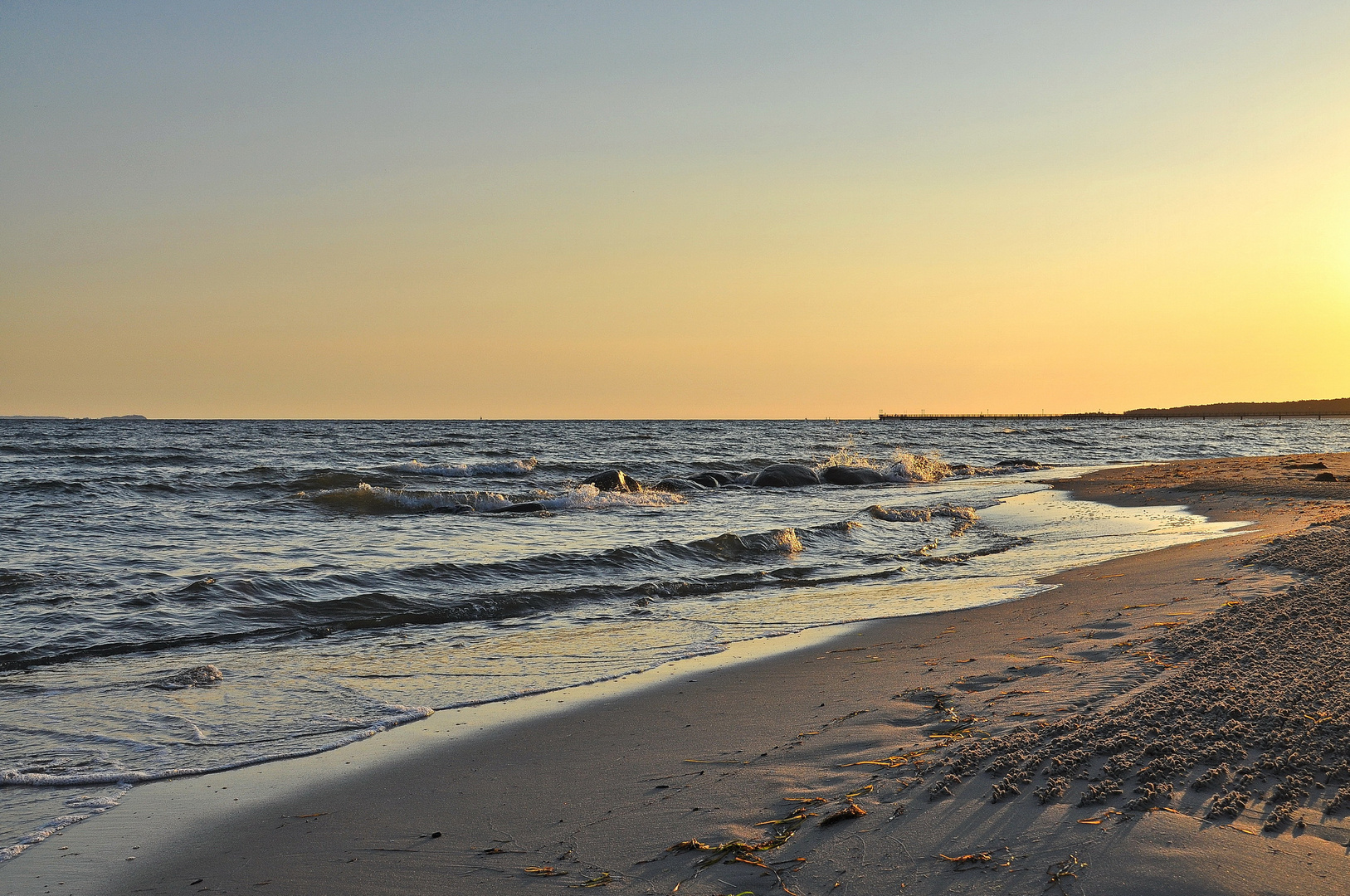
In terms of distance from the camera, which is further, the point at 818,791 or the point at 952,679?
the point at 952,679

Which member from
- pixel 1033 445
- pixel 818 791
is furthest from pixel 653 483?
pixel 1033 445

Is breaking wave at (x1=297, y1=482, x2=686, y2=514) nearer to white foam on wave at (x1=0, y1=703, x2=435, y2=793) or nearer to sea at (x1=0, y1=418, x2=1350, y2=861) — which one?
sea at (x1=0, y1=418, x2=1350, y2=861)

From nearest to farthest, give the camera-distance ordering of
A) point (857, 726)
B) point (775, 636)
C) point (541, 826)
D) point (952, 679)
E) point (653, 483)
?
point (541, 826) < point (857, 726) < point (952, 679) < point (775, 636) < point (653, 483)

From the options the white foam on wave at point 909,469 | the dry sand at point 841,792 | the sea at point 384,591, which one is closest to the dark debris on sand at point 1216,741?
the dry sand at point 841,792

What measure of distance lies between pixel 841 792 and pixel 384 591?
6.54m

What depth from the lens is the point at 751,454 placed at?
43.9 m

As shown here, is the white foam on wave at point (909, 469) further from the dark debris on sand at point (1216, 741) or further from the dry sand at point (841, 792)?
the dark debris on sand at point (1216, 741)

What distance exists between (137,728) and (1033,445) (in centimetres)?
5410

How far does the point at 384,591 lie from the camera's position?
8.74 meters

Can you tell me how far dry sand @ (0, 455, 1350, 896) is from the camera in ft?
8.36

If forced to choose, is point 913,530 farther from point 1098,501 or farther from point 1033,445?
point 1033,445

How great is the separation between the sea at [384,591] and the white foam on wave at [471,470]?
600 cm

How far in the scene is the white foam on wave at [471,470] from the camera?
28078mm

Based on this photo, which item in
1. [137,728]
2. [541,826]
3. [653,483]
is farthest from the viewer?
[653,483]
